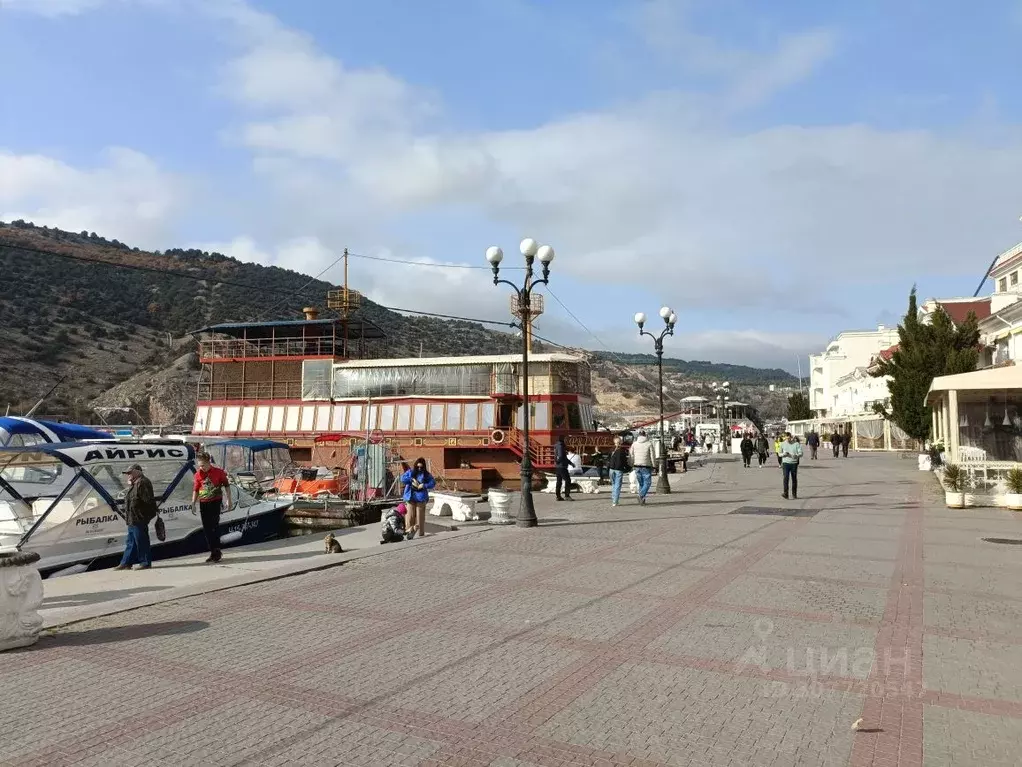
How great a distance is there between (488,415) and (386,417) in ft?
15.3

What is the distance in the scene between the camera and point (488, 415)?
1232 inches

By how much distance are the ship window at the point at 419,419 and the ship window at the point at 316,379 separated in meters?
4.95

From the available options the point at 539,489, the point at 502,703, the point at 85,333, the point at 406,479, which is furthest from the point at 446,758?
the point at 85,333

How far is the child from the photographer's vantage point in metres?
14.2

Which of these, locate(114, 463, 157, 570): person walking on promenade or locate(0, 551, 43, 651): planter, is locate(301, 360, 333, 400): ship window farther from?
locate(0, 551, 43, 651): planter

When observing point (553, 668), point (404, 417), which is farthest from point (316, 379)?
point (553, 668)

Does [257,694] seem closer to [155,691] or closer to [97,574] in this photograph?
[155,691]

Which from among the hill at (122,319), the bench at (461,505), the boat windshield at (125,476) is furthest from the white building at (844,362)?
the boat windshield at (125,476)

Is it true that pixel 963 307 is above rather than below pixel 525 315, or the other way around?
above

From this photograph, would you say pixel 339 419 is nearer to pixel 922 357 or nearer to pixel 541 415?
pixel 541 415

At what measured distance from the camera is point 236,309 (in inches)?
3853

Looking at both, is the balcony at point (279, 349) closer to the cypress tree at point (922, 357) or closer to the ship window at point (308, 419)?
the ship window at point (308, 419)

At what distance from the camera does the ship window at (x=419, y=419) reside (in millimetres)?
32250

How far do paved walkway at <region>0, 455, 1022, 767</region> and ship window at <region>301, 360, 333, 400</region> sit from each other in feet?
81.9
